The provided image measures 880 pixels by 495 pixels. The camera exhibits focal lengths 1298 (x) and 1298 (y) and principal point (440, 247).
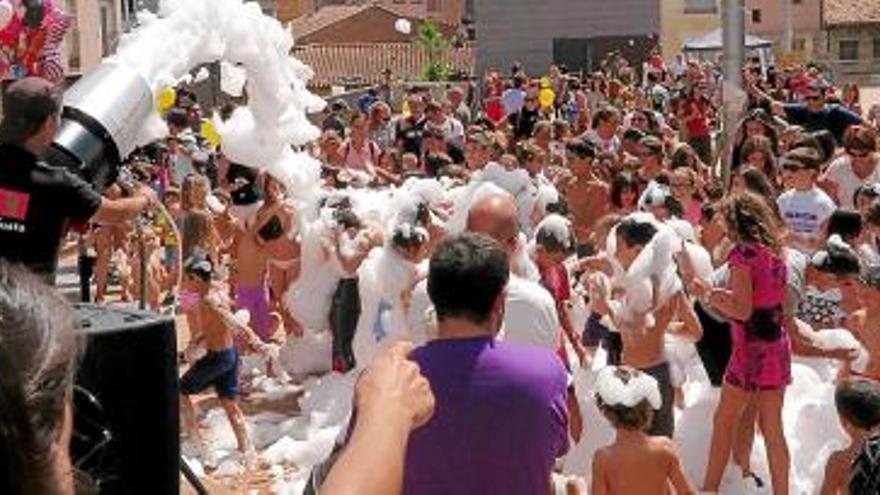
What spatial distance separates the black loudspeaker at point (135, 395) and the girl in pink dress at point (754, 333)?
3.41 meters

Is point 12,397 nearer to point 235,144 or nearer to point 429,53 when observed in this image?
point 235,144

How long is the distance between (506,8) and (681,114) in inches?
1227

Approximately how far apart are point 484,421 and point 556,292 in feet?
11.1

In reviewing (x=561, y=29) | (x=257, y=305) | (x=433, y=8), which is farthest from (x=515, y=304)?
(x=433, y=8)

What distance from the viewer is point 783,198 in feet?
23.4

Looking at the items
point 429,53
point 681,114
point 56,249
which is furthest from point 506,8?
point 56,249

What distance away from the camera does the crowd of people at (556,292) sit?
3029 mm

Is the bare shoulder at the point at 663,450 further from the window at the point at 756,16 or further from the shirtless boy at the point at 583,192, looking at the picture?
the window at the point at 756,16

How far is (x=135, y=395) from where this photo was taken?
7.44 feet

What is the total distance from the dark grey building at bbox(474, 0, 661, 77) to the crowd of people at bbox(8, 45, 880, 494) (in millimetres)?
34271

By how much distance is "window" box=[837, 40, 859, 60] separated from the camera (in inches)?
2282

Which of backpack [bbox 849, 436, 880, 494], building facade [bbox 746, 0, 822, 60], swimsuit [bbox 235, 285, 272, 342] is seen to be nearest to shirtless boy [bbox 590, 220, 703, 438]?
backpack [bbox 849, 436, 880, 494]

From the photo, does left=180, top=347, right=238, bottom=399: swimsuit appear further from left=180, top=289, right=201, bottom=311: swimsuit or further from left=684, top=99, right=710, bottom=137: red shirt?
left=684, top=99, right=710, bottom=137: red shirt

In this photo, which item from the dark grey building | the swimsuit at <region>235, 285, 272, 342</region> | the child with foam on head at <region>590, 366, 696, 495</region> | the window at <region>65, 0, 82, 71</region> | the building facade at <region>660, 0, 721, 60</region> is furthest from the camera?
the building facade at <region>660, 0, 721, 60</region>
